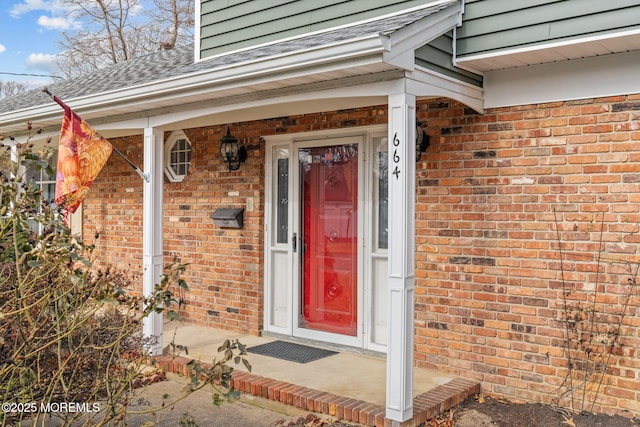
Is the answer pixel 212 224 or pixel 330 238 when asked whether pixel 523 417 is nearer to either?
pixel 330 238

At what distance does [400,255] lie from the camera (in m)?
4.08

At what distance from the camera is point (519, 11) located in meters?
4.52

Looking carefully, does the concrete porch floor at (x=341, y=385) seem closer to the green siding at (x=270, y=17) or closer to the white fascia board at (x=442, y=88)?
the white fascia board at (x=442, y=88)

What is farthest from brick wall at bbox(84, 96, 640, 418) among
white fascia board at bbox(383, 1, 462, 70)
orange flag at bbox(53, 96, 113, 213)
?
orange flag at bbox(53, 96, 113, 213)

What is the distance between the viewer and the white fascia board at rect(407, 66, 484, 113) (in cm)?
416

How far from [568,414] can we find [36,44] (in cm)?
3852

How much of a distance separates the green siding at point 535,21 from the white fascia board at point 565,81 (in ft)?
1.02

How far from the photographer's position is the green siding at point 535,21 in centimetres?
409

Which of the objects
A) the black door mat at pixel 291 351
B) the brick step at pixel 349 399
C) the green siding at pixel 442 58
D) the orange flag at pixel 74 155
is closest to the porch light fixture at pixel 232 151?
the orange flag at pixel 74 155

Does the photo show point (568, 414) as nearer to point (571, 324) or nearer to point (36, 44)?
point (571, 324)

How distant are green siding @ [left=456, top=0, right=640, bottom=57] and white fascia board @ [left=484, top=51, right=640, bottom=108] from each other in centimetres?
31

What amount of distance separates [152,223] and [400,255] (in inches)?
113

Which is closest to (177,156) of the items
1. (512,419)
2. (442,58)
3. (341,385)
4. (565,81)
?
(341,385)

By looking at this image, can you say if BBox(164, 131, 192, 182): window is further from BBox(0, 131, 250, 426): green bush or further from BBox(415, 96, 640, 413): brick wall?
BBox(0, 131, 250, 426): green bush
